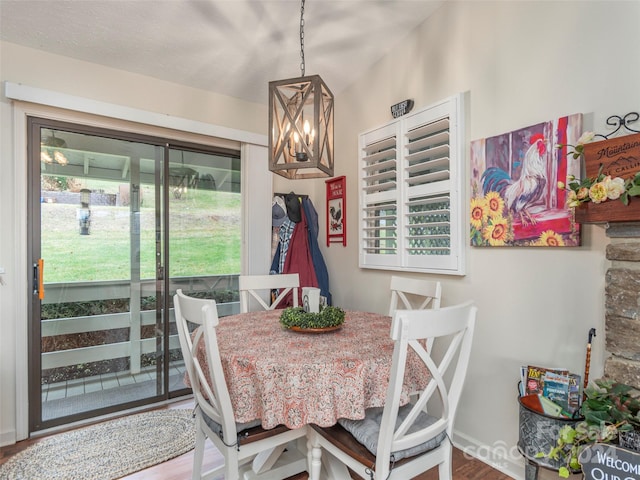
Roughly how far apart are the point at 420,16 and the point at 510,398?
2434 mm

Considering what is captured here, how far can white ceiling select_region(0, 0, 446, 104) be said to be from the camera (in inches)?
78.1

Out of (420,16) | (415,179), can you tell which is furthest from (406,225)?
(420,16)

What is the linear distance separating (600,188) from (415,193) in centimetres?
114

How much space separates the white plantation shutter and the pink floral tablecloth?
98 cm

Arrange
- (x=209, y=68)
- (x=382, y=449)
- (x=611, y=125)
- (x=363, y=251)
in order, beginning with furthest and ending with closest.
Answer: (x=363, y=251) → (x=209, y=68) → (x=611, y=125) → (x=382, y=449)

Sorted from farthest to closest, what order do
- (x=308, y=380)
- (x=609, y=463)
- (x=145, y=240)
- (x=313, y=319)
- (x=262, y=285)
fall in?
(x=145, y=240)
(x=262, y=285)
(x=313, y=319)
(x=308, y=380)
(x=609, y=463)

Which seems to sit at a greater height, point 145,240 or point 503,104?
point 503,104

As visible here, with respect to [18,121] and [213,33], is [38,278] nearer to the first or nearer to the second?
[18,121]

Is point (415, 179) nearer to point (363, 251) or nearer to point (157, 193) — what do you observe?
point (363, 251)

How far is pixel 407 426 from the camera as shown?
3.92 feet

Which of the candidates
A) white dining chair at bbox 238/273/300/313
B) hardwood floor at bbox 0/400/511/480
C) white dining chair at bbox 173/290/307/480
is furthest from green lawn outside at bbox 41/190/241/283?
white dining chair at bbox 173/290/307/480

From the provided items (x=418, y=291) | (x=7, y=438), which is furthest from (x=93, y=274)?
(x=418, y=291)

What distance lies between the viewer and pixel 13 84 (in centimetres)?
208

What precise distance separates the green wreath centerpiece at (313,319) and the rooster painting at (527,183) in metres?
1.09
